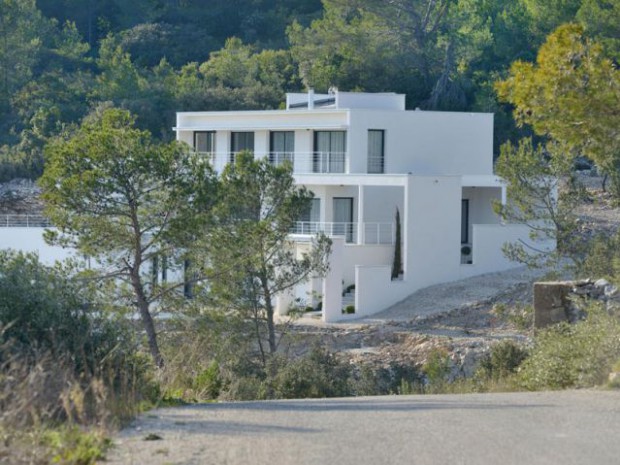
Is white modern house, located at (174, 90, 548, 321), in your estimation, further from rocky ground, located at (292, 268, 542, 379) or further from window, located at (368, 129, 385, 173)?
rocky ground, located at (292, 268, 542, 379)

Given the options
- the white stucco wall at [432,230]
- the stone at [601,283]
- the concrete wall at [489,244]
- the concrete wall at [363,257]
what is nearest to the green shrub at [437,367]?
the stone at [601,283]

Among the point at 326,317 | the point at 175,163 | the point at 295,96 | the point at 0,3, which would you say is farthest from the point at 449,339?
the point at 0,3

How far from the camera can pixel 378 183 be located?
47781mm

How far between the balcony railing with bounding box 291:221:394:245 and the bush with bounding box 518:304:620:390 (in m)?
29.3

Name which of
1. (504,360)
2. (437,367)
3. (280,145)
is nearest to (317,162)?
(280,145)

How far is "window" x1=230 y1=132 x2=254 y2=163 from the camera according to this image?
53781 millimetres

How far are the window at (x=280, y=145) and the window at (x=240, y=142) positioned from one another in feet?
3.55

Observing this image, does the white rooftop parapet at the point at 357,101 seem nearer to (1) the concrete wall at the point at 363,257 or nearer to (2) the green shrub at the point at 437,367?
(1) the concrete wall at the point at 363,257

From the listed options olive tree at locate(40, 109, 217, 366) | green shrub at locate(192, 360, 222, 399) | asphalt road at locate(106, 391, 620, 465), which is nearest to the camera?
asphalt road at locate(106, 391, 620, 465)

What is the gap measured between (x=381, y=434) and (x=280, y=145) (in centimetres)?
4240

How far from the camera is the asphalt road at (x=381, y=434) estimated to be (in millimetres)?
9773

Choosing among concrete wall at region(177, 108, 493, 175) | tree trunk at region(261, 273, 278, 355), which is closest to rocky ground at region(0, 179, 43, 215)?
concrete wall at region(177, 108, 493, 175)

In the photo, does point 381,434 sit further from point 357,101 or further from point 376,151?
point 357,101

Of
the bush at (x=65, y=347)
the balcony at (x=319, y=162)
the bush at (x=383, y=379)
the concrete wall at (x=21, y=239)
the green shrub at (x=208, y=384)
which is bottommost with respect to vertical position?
the bush at (x=383, y=379)
